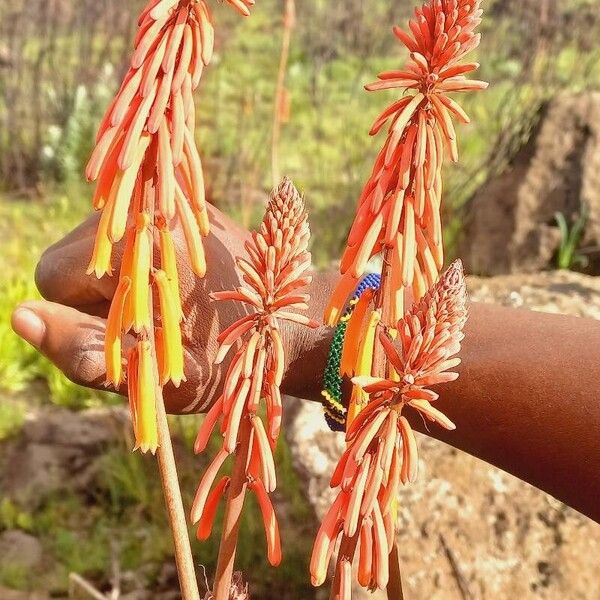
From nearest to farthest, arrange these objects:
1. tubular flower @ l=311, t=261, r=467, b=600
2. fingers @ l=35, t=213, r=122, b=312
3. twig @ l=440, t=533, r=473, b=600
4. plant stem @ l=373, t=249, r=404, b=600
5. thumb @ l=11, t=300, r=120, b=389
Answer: tubular flower @ l=311, t=261, r=467, b=600
plant stem @ l=373, t=249, r=404, b=600
thumb @ l=11, t=300, r=120, b=389
fingers @ l=35, t=213, r=122, b=312
twig @ l=440, t=533, r=473, b=600

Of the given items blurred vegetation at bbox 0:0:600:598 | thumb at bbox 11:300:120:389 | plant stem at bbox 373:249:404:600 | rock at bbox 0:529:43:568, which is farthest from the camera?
blurred vegetation at bbox 0:0:600:598

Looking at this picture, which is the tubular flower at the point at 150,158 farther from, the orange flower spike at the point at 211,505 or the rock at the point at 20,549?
the rock at the point at 20,549

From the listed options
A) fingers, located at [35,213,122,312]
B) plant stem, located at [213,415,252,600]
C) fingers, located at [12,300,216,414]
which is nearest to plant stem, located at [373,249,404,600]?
plant stem, located at [213,415,252,600]

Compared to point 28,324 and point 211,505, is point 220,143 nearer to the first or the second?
point 28,324

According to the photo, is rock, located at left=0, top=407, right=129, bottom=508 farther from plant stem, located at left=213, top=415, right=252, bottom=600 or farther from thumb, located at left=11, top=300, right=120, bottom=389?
plant stem, located at left=213, top=415, right=252, bottom=600

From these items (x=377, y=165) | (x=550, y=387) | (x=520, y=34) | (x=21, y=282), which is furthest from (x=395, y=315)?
(x=520, y=34)

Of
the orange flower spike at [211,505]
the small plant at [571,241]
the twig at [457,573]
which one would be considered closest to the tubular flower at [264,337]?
the orange flower spike at [211,505]

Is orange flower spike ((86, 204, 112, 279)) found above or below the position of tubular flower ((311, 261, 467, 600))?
above
